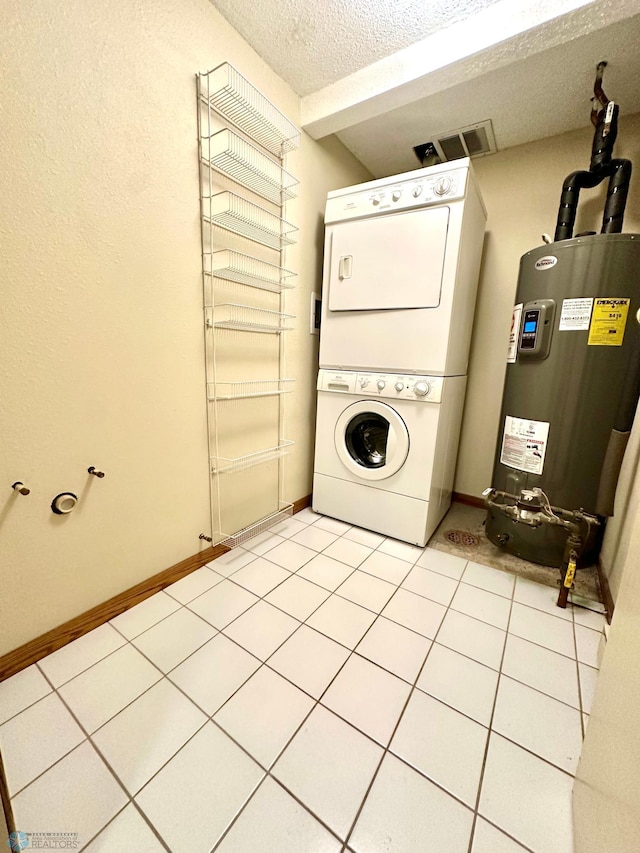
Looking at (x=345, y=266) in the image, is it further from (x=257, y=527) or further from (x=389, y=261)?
(x=257, y=527)

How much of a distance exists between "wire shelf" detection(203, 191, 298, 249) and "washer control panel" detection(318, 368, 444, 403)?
740 millimetres

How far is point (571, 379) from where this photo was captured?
4.83 feet

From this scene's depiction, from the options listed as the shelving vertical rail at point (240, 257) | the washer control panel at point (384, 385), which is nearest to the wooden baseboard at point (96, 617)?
the shelving vertical rail at point (240, 257)

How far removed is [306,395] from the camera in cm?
214

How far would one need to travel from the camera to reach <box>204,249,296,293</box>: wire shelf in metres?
1.44

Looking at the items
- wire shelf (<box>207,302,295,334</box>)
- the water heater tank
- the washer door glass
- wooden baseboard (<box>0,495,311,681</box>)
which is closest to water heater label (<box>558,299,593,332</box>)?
the water heater tank

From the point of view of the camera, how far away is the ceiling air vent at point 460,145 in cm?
187

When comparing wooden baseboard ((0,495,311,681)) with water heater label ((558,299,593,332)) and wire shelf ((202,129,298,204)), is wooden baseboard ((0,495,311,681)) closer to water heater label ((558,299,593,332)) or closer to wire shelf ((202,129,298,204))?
wire shelf ((202,129,298,204))

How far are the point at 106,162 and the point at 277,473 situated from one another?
1553 mm

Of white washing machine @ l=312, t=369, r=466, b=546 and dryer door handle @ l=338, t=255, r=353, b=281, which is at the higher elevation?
dryer door handle @ l=338, t=255, r=353, b=281

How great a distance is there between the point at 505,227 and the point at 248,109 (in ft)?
5.46

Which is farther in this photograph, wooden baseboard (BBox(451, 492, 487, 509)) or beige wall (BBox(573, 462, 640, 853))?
wooden baseboard (BBox(451, 492, 487, 509))

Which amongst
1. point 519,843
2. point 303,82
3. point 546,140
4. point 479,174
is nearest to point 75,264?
point 303,82

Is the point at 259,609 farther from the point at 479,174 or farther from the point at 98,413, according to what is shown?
the point at 479,174
